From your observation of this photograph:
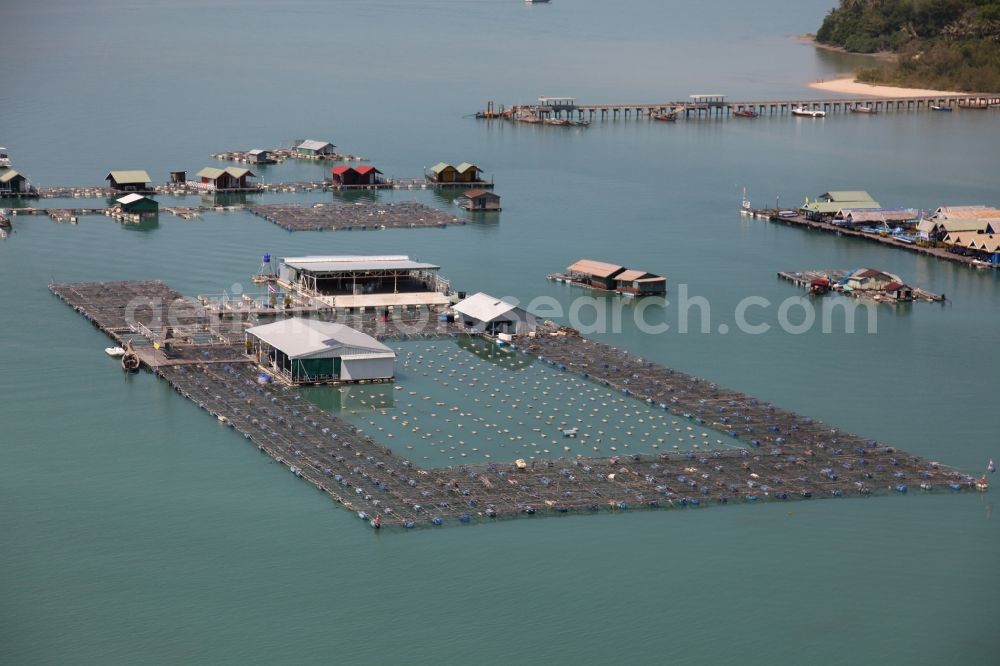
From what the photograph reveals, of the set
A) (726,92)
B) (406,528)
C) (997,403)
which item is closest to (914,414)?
(997,403)

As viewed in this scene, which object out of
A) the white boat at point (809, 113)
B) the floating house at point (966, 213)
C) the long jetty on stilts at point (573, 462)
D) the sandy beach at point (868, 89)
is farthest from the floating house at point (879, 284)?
the sandy beach at point (868, 89)

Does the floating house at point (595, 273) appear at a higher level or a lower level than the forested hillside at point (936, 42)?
lower

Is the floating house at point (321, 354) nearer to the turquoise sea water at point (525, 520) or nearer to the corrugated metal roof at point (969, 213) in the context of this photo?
the turquoise sea water at point (525, 520)

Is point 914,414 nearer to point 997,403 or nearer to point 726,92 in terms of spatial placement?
point 997,403

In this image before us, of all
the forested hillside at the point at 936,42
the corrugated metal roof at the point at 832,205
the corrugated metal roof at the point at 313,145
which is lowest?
the corrugated metal roof at the point at 832,205

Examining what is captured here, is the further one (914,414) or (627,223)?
(627,223)

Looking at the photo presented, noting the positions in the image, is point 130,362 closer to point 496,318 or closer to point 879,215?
point 496,318

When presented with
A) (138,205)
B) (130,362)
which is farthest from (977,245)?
(130,362)
